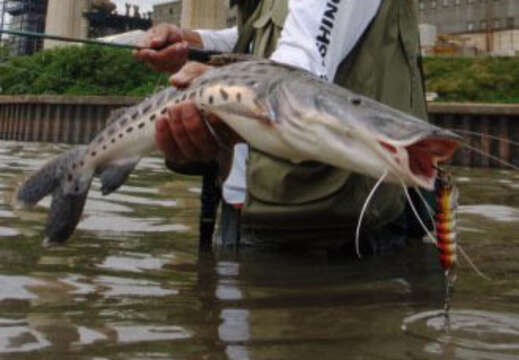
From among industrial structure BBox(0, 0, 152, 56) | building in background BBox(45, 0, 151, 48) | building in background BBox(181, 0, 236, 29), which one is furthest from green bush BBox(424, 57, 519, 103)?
building in background BBox(45, 0, 151, 48)

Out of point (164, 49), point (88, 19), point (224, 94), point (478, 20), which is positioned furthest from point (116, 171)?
point (478, 20)

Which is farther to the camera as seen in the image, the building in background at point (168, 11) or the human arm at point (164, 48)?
the building in background at point (168, 11)

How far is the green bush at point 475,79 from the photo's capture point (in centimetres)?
1490

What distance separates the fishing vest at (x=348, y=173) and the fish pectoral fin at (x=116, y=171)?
1.37ft

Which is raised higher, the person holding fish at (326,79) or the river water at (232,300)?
the person holding fish at (326,79)

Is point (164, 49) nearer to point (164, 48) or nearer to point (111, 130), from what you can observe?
point (164, 48)

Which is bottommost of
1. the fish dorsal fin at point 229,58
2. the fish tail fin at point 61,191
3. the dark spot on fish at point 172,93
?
the fish tail fin at point 61,191

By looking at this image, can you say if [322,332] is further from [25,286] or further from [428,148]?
[25,286]

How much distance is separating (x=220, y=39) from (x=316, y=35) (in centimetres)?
123

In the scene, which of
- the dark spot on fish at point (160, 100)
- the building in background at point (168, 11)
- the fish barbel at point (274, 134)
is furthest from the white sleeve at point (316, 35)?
the building in background at point (168, 11)

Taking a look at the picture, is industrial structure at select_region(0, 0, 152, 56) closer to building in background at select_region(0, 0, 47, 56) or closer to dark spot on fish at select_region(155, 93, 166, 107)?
building in background at select_region(0, 0, 47, 56)

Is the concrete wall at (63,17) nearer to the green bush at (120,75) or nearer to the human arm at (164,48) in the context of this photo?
the green bush at (120,75)

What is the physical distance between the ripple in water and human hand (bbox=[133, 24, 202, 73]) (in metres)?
1.45

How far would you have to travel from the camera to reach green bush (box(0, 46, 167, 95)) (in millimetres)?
19438
